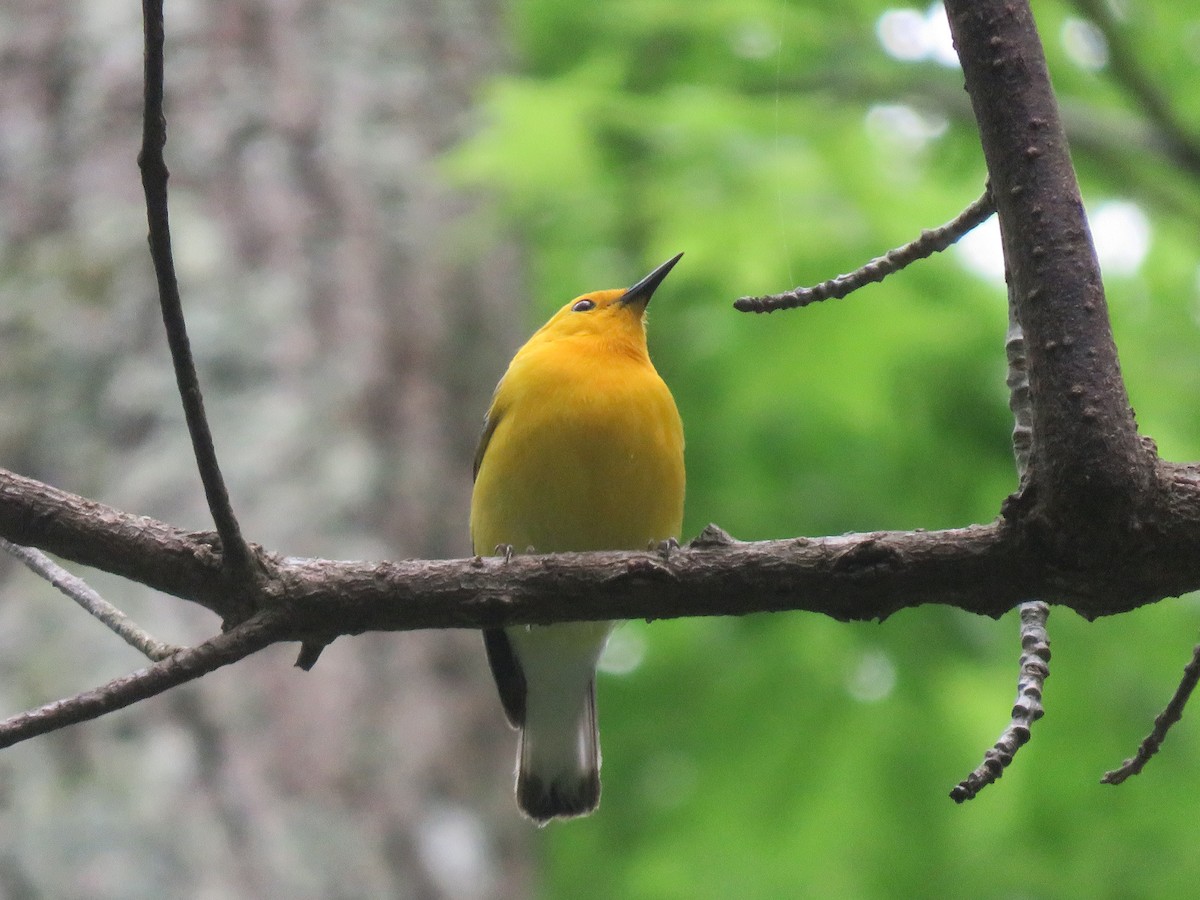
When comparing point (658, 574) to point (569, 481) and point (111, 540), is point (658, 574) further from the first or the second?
point (569, 481)

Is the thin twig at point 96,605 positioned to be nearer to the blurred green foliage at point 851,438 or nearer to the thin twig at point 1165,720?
the thin twig at point 1165,720

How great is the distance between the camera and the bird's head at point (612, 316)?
4809 mm

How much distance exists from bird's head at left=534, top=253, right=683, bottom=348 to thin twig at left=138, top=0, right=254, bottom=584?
279cm

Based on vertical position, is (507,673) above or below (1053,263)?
below

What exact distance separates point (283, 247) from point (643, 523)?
2.22 metres

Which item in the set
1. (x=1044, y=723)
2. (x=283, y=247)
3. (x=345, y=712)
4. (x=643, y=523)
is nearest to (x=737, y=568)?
(x=643, y=523)

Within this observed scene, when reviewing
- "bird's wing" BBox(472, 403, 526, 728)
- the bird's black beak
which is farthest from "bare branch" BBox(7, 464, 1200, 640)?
the bird's black beak

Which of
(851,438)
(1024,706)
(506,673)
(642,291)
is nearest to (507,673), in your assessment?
(506,673)

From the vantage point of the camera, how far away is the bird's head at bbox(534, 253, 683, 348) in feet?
15.8

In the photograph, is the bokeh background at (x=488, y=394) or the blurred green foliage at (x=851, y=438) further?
the blurred green foliage at (x=851, y=438)

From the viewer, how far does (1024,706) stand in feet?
6.93

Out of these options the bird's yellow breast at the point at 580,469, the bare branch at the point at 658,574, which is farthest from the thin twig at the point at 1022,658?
the bird's yellow breast at the point at 580,469

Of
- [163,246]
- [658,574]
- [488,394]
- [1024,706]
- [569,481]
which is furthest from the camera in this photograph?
[488,394]

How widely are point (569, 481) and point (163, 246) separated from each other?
2.16 meters
